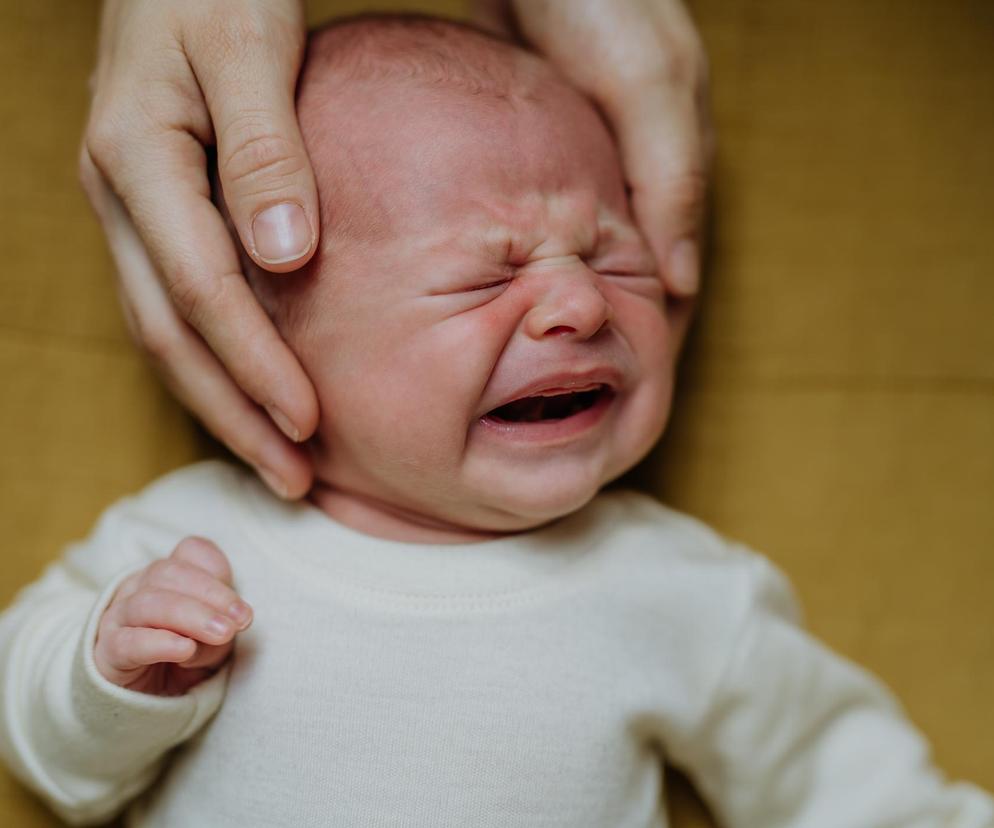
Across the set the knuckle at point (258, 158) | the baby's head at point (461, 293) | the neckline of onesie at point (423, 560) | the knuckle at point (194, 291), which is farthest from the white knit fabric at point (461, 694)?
the knuckle at point (258, 158)

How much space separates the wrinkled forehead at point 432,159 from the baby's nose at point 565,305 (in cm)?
6

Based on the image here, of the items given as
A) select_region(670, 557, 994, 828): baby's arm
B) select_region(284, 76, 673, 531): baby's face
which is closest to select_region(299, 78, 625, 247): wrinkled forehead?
select_region(284, 76, 673, 531): baby's face

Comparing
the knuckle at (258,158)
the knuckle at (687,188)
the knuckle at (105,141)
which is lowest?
the knuckle at (687,188)

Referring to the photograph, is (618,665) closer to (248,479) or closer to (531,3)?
(248,479)

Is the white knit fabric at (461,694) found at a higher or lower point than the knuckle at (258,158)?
lower

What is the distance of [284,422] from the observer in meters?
1.05

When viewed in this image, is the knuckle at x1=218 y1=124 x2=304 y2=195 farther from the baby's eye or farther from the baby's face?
the baby's eye

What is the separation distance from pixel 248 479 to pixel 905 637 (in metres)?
0.82

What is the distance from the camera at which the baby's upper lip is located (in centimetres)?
101

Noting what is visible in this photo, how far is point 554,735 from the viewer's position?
1044 mm

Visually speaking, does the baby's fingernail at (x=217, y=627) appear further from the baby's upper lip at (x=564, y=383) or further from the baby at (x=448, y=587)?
the baby's upper lip at (x=564, y=383)

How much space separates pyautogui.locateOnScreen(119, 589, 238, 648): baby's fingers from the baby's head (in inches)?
8.6

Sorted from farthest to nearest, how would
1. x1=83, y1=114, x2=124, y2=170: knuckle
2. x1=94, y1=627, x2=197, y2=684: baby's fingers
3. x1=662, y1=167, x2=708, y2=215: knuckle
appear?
x1=662, y1=167, x2=708, y2=215: knuckle, x1=83, y1=114, x2=124, y2=170: knuckle, x1=94, y1=627, x2=197, y2=684: baby's fingers

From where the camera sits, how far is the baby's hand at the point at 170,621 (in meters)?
0.94
